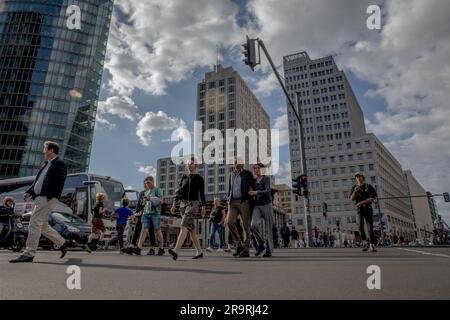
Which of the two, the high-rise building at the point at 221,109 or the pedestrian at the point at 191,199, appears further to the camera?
the high-rise building at the point at 221,109

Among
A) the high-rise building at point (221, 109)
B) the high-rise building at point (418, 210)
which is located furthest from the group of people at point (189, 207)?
the high-rise building at point (418, 210)

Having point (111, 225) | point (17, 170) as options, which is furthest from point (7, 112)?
point (111, 225)

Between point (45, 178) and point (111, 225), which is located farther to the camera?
point (111, 225)

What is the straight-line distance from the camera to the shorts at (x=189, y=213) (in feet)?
20.9

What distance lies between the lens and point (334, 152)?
96.3 m

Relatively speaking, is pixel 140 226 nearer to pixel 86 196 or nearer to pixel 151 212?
pixel 151 212

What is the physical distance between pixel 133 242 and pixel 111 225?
7378 millimetres

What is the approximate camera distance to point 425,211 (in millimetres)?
157125

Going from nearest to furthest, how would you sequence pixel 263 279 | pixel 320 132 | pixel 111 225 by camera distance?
pixel 263 279 < pixel 111 225 < pixel 320 132

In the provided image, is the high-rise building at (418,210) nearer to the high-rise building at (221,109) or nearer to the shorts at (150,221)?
the high-rise building at (221,109)

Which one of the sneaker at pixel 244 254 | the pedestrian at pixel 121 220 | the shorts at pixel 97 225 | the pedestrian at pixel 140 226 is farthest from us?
the shorts at pixel 97 225

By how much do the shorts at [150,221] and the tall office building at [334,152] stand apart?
7993 centimetres

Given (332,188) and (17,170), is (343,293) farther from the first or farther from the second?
(332,188)

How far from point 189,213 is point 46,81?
263 ft
